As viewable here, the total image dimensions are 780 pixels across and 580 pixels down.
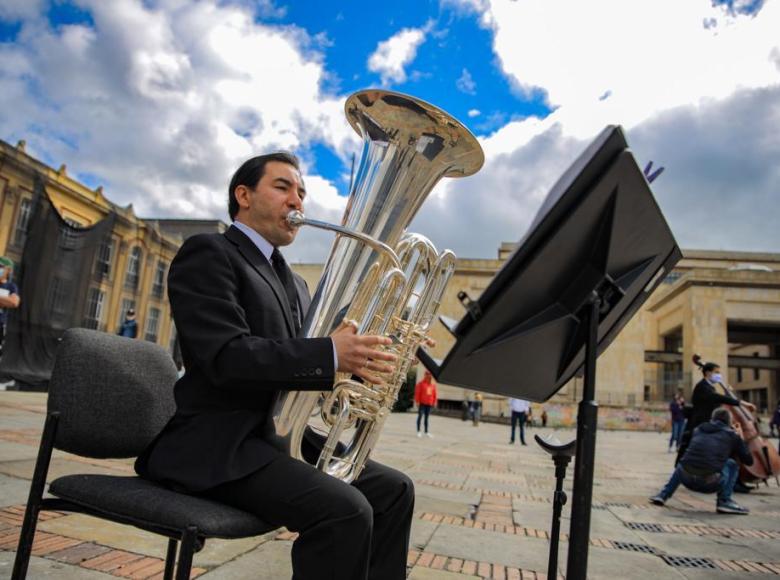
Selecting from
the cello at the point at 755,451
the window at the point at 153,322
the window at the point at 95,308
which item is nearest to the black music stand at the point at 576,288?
the cello at the point at 755,451

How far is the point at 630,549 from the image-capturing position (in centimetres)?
400

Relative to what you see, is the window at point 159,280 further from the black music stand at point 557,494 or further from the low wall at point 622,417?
the black music stand at point 557,494

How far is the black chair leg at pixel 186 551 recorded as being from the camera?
4.54 feet

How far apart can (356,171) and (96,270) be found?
16.4 meters

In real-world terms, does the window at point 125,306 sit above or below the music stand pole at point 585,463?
above

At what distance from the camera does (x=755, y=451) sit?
7.10m

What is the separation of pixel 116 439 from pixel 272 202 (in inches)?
41.3

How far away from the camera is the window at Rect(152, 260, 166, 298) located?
1020 inches

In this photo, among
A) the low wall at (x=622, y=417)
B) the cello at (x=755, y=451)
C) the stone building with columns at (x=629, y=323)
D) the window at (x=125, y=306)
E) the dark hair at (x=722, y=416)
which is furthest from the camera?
the low wall at (x=622, y=417)

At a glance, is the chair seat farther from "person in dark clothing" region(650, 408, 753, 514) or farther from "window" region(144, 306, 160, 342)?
"window" region(144, 306, 160, 342)

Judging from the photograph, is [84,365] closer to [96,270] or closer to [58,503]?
[58,503]

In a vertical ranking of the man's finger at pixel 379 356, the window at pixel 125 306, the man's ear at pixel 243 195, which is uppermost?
the window at pixel 125 306

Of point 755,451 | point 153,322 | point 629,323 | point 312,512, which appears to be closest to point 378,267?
point 312,512

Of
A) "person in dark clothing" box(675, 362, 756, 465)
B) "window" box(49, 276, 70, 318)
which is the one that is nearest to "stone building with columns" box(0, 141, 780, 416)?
"window" box(49, 276, 70, 318)
